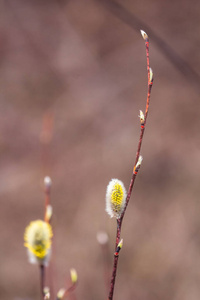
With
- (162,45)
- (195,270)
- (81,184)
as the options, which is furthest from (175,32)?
(195,270)

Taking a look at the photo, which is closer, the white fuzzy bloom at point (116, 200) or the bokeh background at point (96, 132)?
the white fuzzy bloom at point (116, 200)

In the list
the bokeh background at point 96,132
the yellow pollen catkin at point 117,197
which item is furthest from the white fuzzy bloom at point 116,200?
the bokeh background at point 96,132

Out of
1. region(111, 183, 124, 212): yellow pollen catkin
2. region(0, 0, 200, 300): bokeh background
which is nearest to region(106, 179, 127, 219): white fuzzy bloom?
region(111, 183, 124, 212): yellow pollen catkin

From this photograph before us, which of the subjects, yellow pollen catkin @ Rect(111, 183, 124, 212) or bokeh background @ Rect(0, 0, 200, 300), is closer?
yellow pollen catkin @ Rect(111, 183, 124, 212)

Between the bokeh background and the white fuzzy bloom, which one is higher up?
the bokeh background

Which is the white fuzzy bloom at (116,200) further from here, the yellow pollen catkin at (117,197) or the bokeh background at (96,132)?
the bokeh background at (96,132)

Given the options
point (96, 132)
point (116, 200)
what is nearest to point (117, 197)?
point (116, 200)

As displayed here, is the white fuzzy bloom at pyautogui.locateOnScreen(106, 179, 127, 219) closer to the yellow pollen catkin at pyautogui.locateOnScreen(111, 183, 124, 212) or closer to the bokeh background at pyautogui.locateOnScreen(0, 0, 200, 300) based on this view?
the yellow pollen catkin at pyautogui.locateOnScreen(111, 183, 124, 212)
